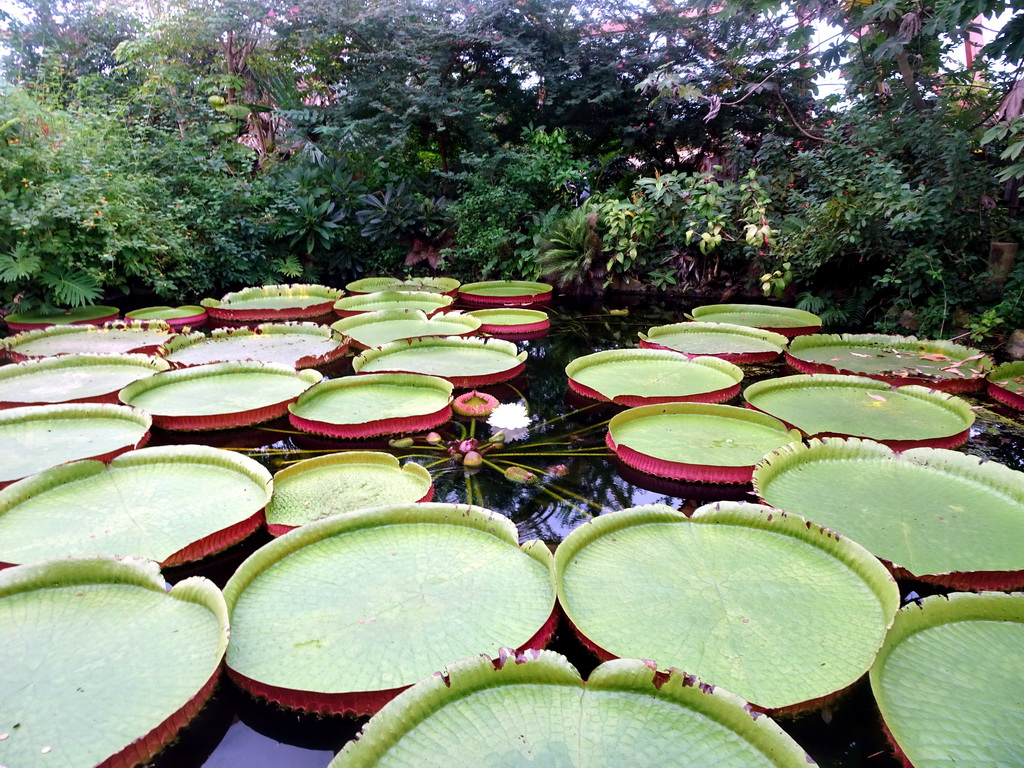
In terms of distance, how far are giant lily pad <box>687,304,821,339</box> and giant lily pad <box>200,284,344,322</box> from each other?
3.95m

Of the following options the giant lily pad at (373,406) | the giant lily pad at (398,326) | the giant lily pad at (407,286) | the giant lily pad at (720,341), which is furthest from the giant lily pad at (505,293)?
the giant lily pad at (373,406)

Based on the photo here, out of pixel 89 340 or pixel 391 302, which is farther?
pixel 391 302

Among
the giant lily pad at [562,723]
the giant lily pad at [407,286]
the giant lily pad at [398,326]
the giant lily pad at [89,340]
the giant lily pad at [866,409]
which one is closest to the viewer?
the giant lily pad at [562,723]

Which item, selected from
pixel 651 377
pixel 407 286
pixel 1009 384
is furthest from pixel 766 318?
pixel 407 286

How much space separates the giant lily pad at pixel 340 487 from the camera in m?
2.34

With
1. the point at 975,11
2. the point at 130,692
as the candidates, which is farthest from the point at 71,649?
the point at 975,11

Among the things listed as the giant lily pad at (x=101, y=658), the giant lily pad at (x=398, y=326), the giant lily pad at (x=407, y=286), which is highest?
the giant lily pad at (x=407, y=286)

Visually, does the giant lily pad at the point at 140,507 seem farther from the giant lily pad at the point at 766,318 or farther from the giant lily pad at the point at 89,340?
the giant lily pad at the point at 766,318

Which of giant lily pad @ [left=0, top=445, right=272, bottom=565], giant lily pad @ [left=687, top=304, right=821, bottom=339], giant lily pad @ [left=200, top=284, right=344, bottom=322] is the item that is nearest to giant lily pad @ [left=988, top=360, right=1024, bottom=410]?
giant lily pad @ [left=687, top=304, right=821, bottom=339]

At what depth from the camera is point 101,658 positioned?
1551 millimetres

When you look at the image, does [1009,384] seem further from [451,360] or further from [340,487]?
[340,487]

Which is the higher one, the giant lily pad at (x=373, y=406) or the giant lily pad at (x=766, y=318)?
the giant lily pad at (x=766, y=318)

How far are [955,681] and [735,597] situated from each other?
1.80ft

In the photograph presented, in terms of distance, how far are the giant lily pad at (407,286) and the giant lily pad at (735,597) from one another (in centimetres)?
521
